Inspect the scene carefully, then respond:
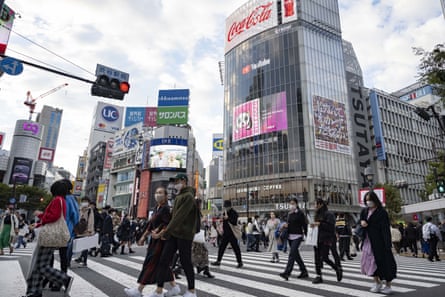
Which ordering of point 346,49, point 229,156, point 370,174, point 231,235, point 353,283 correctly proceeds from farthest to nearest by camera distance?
point 346,49
point 229,156
point 370,174
point 231,235
point 353,283

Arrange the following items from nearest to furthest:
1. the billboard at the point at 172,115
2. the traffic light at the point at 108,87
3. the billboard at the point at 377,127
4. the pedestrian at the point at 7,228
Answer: the traffic light at the point at 108,87, the pedestrian at the point at 7,228, the billboard at the point at 377,127, the billboard at the point at 172,115

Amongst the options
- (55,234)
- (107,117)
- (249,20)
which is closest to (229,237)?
(55,234)

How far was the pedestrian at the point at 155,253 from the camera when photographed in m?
3.76

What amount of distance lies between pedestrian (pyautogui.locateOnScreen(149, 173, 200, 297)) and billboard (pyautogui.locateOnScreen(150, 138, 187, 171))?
160 ft

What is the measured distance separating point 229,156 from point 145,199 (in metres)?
17.6

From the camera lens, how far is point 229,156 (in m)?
52.1

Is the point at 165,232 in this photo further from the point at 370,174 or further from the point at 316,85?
the point at 316,85

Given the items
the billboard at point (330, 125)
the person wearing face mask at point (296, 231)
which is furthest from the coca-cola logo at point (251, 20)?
the person wearing face mask at point (296, 231)

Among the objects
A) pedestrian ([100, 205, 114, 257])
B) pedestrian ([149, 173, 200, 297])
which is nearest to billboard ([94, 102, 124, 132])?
pedestrian ([100, 205, 114, 257])

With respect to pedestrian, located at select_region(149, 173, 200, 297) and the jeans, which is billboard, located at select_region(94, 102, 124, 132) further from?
pedestrian, located at select_region(149, 173, 200, 297)

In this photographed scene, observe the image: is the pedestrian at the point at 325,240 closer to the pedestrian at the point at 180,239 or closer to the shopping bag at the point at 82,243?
the pedestrian at the point at 180,239

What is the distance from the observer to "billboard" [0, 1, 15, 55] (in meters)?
6.52

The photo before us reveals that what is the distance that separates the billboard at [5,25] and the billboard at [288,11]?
48.8 meters

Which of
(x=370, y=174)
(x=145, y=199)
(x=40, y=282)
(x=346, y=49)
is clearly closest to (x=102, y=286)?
(x=40, y=282)
